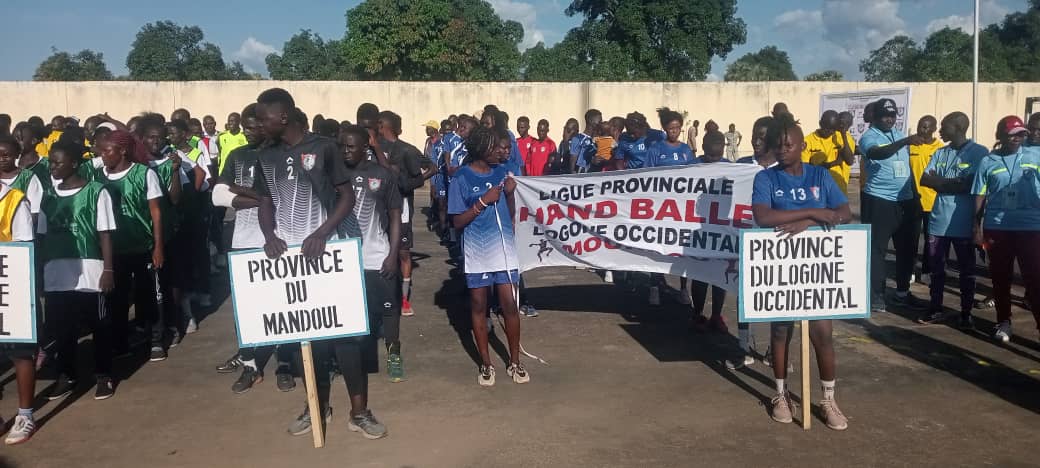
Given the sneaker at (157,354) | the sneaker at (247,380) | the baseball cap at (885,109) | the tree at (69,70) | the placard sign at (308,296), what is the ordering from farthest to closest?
the tree at (69,70) < the baseball cap at (885,109) < the sneaker at (157,354) < the sneaker at (247,380) < the placard sign at (308,296)

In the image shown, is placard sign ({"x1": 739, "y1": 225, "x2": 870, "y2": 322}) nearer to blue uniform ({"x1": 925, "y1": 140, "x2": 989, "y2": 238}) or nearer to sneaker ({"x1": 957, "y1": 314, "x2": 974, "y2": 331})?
blue uniform ({"x1": 925, "y1": 140, "x2": 989, "y2": 238})

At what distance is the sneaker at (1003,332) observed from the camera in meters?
7.08

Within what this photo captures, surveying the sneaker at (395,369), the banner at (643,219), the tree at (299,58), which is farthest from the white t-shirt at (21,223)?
the tree at (299,58)

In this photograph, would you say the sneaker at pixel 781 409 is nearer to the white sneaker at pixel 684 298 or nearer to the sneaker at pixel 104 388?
the white sneaker at pixel 684 298

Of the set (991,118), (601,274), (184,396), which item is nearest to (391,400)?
(184,396)

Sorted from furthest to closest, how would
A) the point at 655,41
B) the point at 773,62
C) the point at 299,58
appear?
the point at 773,62 < the point at 299,58 < the point at 655,41

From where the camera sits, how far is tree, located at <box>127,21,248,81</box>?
7300cm

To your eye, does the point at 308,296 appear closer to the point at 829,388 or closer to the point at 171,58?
the point at 829,388

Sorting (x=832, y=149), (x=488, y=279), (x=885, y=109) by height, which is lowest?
(x=488, y=279)

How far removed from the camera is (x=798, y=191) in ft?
17.0

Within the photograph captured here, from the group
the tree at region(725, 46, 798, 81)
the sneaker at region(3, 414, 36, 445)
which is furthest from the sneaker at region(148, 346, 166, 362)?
the tree at region(725, 46, 798, 81)

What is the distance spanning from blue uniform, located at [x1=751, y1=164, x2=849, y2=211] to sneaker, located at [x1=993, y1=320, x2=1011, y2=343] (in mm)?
2994

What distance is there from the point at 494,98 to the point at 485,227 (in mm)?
23086

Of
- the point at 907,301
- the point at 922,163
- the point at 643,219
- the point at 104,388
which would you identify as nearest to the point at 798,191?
the point at 643,219
